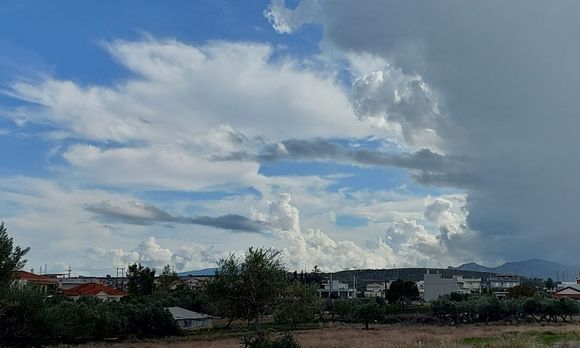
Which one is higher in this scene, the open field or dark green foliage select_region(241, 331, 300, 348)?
dark green foliage select_region(241, 331, 300, 348)

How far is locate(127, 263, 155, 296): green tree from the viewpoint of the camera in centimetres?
12750

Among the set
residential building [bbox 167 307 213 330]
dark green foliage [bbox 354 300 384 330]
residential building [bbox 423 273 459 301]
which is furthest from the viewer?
residential building [bbox 423 273 459 301]

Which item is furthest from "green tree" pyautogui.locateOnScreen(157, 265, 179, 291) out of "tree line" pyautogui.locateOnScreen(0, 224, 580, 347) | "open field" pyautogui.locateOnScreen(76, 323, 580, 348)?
"open field" pyautogui.locateOnScreen(76, 323, 580, 348)

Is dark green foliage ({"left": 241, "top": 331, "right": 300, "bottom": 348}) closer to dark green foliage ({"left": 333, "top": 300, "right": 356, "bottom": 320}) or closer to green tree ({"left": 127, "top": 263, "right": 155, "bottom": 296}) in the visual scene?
dark green foliage ({"left": 333, "top": 300, "right": 356, "bottom": 320})

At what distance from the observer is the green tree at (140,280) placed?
418 ft

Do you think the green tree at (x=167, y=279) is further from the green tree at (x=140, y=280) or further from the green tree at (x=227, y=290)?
the green tree at (x=227, y=290)

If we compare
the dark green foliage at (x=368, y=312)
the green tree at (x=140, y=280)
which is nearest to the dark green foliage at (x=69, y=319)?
the dark green foliage at (x=368, y=312)

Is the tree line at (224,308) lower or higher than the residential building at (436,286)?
lower

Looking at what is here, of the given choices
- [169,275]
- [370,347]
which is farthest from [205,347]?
[169,275]

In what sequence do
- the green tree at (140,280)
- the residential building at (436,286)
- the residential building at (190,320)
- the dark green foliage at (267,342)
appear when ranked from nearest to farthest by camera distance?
the dark green foliage at (267,342) → the residential building at (190,320) → the green tree at (140,280) → the residential building at (436,286)

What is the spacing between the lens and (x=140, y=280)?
128 m

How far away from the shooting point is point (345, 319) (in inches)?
3863

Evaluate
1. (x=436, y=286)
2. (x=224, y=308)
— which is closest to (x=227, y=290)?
(x=224, y=308)

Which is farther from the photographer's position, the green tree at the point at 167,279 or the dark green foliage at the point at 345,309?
the green tree at the point at 167,279
